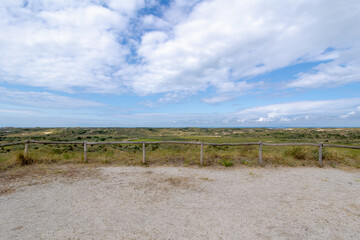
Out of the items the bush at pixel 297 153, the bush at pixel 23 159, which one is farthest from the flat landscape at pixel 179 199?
the bush at pixel 297 153

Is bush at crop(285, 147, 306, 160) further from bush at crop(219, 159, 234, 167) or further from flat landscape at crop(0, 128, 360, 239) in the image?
bush at crop(219, 159, 234, 167)

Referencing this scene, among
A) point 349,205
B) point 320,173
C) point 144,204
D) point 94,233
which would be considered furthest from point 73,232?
point 320,173

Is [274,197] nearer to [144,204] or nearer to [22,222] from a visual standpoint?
[144,204]

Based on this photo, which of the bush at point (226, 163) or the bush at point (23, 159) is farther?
the bush at point (226, 163)

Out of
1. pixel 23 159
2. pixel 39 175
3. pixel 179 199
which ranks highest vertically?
pixel 23 159

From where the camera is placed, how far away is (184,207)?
4.79m

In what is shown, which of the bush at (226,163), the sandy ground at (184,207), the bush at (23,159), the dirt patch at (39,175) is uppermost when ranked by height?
the bush at (23,159)

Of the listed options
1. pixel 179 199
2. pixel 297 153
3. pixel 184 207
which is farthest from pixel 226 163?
pixel 184 207

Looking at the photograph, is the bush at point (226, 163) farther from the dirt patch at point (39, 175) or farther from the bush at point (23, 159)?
the bush at point (23, 159)

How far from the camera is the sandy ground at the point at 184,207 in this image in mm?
3641

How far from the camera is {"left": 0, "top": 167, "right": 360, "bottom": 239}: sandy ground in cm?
364

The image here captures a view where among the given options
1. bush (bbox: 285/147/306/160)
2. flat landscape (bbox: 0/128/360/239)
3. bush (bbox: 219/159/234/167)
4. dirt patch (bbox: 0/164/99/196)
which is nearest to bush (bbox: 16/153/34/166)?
flat landscape (bbox: 0/128/360/239)

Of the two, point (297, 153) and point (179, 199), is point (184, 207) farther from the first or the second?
point (297, 153)

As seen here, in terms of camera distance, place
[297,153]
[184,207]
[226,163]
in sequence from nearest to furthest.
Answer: [184,207]
[226,163]
[297,153]
